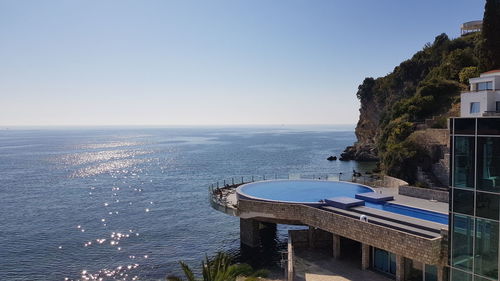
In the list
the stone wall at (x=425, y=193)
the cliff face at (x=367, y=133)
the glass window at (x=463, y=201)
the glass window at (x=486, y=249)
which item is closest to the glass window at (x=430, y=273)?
the glass window at (x=486, y=249)

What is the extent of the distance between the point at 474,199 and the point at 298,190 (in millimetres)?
22902

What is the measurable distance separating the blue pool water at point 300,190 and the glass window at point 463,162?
16199mm

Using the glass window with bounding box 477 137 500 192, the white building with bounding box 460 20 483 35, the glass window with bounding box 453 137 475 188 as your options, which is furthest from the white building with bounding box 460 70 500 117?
the white building with bounding box 460 20 483 35

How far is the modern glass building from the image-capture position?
1964 centimetres

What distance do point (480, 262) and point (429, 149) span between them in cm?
3292

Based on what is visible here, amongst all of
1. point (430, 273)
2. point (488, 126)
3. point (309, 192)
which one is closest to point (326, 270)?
point (430, 273)

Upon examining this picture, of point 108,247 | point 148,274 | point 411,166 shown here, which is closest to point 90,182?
point 108,247

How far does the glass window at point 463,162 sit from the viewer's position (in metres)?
20.6

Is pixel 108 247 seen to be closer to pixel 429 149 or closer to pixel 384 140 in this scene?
pixel 429 149

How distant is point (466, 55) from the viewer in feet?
229

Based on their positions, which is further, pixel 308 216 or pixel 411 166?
pixel 411 166

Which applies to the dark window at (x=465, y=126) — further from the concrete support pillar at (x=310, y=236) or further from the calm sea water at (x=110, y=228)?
the calm sea water at (x=110, y=228)

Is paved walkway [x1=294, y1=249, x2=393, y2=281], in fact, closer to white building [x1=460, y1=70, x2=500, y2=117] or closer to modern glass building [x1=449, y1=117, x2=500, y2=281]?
modern glass building [x1=449, y1=117, x2=500, y2=281]

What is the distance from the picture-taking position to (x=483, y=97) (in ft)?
86.2
